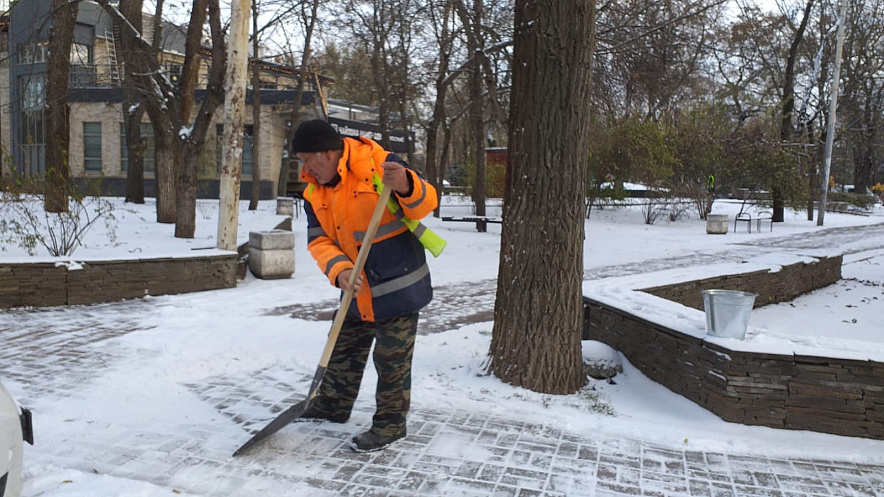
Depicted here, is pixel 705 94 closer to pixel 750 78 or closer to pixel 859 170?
pixel 750 78

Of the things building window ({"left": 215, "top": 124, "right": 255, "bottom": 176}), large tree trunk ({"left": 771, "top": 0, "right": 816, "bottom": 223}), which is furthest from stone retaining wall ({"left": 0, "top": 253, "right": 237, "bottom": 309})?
building window ({"left": 215, "top": 124, "right": 255, "bottom": 176})

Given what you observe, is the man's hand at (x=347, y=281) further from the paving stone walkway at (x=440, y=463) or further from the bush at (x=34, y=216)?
the bush at (x=34, y=216)

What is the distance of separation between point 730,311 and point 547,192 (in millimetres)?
1335

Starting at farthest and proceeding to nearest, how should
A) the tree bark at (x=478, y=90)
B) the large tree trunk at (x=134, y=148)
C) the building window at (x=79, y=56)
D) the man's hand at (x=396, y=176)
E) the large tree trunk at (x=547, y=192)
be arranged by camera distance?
the large tree trunk at (x=134, y=148) < the tree bark at (x=478, y=90) < the building window at (x=79, y=56) < the large tree trunk at (x=547, y=192) < the man's hand at (x=396, y=176)

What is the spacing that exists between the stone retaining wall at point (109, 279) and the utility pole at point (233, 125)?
0.74 m

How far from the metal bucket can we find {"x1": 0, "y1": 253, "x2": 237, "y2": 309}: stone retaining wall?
625 cm

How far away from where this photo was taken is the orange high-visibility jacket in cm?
365

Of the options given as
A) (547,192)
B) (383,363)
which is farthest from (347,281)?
(547,192)

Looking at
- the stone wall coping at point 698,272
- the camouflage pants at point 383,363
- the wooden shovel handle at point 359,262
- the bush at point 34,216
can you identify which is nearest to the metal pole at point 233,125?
the bush at point 34,216

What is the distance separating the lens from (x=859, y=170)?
141 feet

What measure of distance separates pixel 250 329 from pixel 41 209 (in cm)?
448

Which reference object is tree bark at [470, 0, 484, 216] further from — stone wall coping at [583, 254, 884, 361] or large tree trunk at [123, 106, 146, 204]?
large tree trunk at [123, 106, 146, 204]

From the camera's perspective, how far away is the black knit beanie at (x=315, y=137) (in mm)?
3535

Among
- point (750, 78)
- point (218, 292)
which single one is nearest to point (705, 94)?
point (750, 78)
